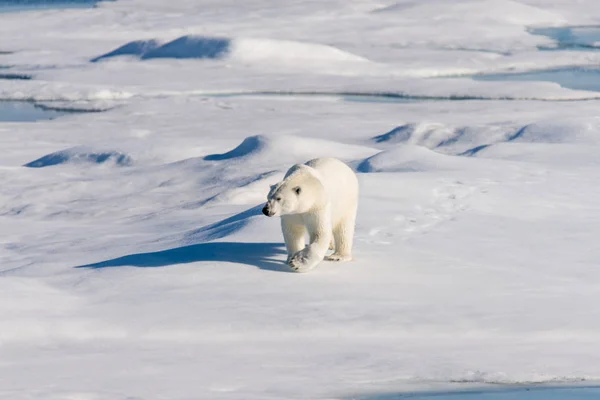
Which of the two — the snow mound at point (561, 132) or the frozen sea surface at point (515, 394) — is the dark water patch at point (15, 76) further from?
the frozen sea surface at point (515, 394)

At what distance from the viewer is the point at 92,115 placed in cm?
1573

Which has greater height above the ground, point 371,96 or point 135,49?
point 135,49

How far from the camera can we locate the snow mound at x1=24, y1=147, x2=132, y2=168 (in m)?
11.5

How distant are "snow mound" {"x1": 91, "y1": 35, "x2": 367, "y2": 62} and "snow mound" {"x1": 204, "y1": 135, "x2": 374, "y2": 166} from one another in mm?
9367

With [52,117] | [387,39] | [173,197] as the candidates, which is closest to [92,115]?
[52,117]

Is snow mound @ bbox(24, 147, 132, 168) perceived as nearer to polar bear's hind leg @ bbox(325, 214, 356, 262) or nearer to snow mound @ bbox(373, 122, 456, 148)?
snow mound @ bbox(373, 122, 456, 148)

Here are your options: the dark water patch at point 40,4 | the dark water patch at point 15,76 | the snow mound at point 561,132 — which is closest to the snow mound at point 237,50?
the dark water patch at point 15,76

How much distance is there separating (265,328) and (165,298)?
63cm

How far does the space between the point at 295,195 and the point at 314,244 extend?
35cm

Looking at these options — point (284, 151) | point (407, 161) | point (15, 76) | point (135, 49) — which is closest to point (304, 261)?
point (407, 161)

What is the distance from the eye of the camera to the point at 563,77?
18.8 metres

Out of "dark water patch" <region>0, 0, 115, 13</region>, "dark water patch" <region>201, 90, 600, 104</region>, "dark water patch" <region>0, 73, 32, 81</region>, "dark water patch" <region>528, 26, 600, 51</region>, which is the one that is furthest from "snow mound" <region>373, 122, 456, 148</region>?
"dark water patch" <region>0, 0, 115, 13</region>

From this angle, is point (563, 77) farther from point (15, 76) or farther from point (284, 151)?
point (15, 76)

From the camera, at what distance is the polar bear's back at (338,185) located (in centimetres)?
539
